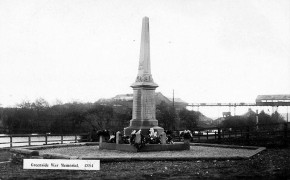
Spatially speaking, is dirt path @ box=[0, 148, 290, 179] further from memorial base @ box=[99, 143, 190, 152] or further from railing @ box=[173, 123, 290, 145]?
railing @ box=[173, 123, 290, 145]

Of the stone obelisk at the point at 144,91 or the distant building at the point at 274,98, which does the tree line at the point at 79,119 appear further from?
the distant building at the point at 274,98

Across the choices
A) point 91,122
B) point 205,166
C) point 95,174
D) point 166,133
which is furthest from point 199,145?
point 91,122

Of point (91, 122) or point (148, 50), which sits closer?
point (148, 50)

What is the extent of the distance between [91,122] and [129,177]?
53.8 meters

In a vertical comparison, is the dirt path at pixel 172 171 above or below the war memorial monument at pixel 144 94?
below

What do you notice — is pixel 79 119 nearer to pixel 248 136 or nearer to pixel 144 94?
pixel 248 136

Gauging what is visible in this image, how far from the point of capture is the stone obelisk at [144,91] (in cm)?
2285

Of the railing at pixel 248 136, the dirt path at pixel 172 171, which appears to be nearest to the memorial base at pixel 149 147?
the railing at pixel 248 136

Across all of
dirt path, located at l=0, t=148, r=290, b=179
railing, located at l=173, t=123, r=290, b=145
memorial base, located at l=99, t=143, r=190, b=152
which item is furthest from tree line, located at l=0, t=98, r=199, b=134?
dirt path, located at l=0, t=148, r=290, b=179

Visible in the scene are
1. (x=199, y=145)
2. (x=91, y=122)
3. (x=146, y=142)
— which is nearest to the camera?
(x=146, y=142)

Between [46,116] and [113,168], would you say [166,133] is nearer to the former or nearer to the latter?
[113,168]

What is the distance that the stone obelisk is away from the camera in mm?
22847

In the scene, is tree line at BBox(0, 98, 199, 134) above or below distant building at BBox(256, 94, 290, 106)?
below

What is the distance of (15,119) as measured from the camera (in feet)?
251
